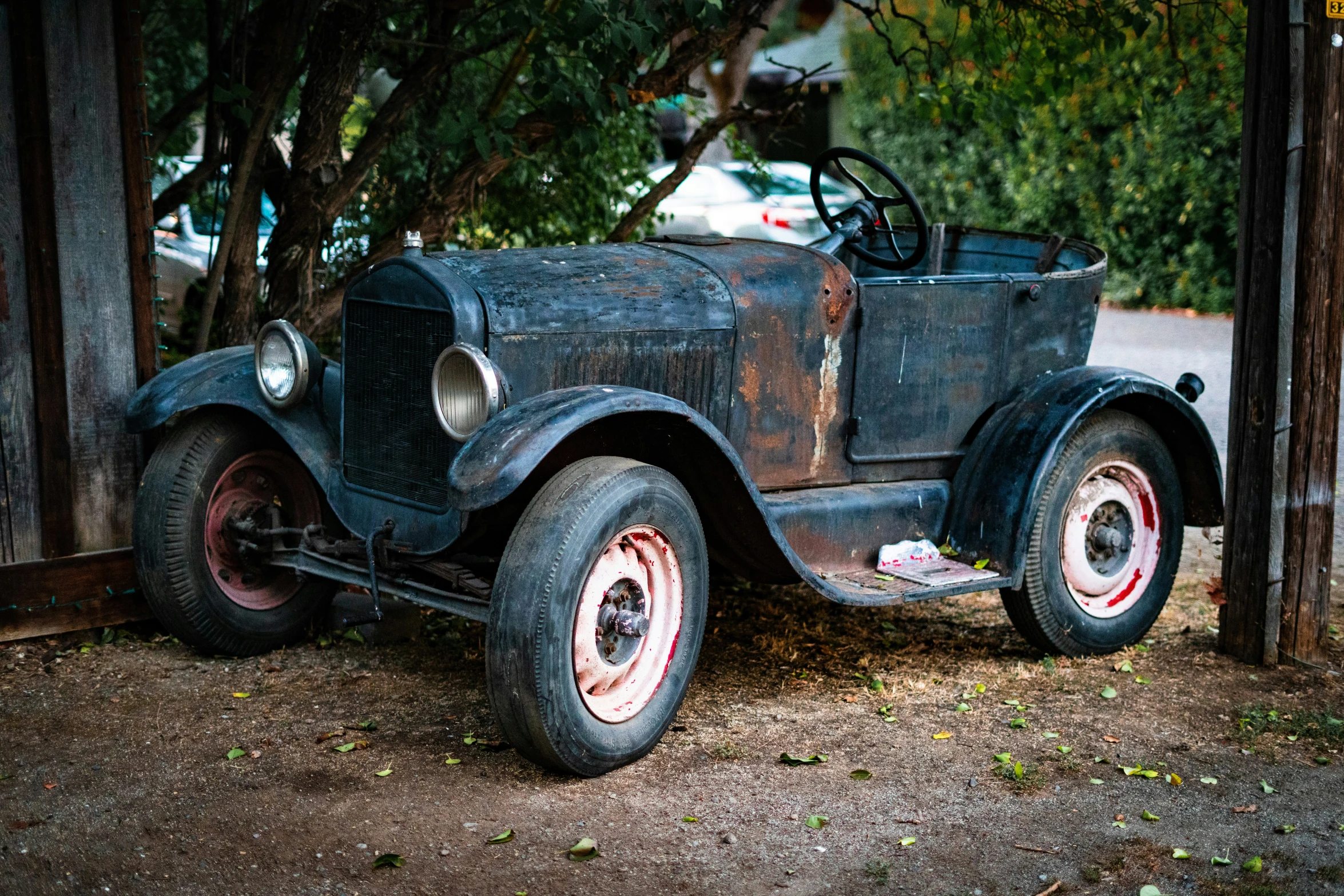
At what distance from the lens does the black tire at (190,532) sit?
4434 mm

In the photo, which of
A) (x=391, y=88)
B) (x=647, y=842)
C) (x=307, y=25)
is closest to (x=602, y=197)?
(x=391, y=88)

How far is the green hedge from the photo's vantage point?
13.0 metres

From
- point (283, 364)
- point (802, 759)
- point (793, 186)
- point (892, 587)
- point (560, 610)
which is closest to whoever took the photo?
point (560, 610)

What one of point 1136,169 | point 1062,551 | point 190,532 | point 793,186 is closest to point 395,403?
point 190,532

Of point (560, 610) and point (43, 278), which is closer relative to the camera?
point (560, 610)

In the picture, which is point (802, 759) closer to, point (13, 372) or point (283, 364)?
point (283, 364)

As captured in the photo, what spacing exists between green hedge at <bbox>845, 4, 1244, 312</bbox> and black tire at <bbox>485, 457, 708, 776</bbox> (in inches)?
347

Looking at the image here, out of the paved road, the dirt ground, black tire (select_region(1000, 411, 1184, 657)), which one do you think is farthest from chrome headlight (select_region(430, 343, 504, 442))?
the paved road

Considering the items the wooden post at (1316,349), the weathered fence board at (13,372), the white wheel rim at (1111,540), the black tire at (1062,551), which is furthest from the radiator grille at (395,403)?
the wooden post at (1316,349)

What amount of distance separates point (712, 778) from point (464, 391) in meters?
1.27

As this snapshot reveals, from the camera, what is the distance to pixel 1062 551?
4.66 metres

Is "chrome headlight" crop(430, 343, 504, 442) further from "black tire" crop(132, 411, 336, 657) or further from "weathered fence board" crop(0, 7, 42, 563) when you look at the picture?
"weathered fence board" crop(0, 7, 42, 563)

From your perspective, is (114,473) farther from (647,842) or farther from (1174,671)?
(1174,671)

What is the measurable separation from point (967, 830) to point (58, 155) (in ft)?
11.8
